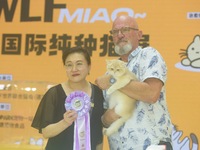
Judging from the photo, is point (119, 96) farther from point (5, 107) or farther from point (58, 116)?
point (5, 107)

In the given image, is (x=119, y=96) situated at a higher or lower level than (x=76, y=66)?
lower

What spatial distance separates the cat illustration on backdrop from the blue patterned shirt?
0.08 feet

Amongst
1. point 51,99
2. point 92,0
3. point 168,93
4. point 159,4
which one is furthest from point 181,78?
point 51,99

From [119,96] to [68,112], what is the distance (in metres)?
0.25

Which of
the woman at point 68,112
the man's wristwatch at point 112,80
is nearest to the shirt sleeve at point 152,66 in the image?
the man's wristwatch at point 112,80

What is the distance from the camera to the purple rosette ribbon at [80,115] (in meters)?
1.58

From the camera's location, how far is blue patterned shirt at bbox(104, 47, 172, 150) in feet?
5.08

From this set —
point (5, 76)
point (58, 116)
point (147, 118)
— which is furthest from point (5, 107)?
point (147, 118)

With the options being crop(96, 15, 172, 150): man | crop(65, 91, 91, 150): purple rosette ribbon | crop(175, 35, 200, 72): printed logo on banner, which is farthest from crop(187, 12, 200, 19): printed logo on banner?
crop(65, 91, 91, 150): purple rosette ribbon

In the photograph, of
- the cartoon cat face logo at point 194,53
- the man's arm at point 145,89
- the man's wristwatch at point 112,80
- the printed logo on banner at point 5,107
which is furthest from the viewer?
the printed logo on banner at point 5,107

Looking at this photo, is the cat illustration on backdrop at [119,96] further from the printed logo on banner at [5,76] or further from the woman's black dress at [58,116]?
the printed logo on banner at [5,76]

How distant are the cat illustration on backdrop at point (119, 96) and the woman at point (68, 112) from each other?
73 mm

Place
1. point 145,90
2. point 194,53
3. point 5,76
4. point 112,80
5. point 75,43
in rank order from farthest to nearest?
point 5,76 → point 75,43 → point 194,53 → point 112,80 → point 145,90

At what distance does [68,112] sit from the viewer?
1.55 m
